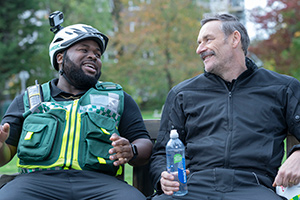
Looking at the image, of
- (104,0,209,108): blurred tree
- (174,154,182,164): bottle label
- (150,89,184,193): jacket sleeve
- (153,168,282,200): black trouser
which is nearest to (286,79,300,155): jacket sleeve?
(153,168,282,200): black trouser

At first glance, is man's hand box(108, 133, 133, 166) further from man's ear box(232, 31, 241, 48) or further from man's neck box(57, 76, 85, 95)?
man's ear box(232, 31, 241, 48)

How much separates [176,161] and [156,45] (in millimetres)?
31796

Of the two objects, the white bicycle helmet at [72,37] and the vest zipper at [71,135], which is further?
the white bicycle helmet at [72,37]

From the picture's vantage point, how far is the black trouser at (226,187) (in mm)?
3250

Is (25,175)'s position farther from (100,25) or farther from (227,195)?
(100,25)

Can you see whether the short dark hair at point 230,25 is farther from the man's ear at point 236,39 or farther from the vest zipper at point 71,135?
the vest zipper at point 71,135

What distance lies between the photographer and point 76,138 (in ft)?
11.8

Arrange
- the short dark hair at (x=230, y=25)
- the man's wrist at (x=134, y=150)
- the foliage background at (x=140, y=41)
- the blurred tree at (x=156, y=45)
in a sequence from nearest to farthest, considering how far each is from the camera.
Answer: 1. the man's wrist at (x=134, y=150)
2. the short dark hair at (x=230, y=25)
3. the foliage background at (x=140, y=41)
4. the blurred tree at (x=156, y=45)

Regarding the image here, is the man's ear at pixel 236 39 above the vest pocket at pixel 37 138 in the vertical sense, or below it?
above

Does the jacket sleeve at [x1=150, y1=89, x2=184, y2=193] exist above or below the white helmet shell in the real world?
above

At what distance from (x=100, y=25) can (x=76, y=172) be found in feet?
96.7

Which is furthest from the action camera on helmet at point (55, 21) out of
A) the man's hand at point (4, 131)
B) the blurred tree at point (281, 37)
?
the blurred tree at point (281, 37)

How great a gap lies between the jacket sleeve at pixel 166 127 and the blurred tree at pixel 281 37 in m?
19.7

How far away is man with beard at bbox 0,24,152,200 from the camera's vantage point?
3.39 m
